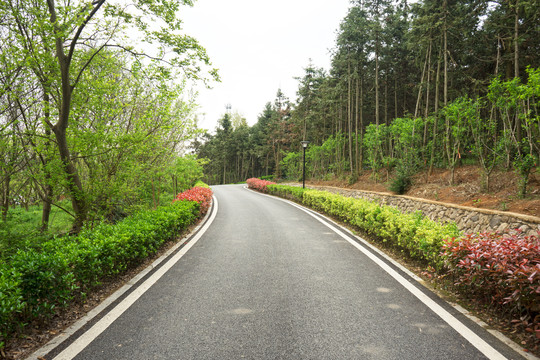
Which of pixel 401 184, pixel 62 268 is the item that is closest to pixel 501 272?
pixel 62 268

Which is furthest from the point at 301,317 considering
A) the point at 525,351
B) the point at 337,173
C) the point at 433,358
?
the point at 337,173

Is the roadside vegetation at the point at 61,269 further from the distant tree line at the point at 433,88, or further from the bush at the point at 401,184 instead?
the bush at the point at 401,184

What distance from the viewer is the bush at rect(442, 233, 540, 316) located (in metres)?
2.71

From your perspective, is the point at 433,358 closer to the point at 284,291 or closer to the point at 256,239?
the point at 284,291

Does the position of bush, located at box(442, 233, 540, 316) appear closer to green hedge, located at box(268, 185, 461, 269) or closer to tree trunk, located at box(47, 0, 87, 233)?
green hedge, located at box(268, 185, 461, 269)

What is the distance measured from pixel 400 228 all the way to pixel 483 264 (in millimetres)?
2230

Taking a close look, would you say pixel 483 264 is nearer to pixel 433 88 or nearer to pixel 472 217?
pixel 472 217

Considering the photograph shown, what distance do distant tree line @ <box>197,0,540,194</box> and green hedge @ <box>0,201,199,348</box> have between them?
9362 mm

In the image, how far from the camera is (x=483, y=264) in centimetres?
330

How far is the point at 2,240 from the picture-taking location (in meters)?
4.96

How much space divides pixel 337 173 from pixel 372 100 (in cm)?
772

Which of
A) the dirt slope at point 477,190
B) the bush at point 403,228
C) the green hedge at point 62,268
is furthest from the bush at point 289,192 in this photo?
the green hedge at point 62,268

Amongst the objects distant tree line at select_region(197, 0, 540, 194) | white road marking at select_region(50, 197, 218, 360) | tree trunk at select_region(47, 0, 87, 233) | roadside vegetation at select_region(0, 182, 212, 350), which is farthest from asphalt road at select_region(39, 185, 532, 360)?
distant tree line at select_region(197, 0, 540, 194)

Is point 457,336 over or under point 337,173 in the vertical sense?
under
